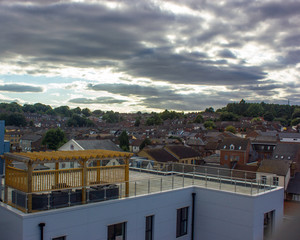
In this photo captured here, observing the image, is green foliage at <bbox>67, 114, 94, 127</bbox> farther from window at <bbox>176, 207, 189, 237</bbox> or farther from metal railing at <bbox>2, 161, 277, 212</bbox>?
window at <bbox>176, 207, 189, 237</bbox>

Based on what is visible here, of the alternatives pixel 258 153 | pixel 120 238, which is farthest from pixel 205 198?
pixel 258 153

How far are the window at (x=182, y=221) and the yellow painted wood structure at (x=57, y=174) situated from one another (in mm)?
2636

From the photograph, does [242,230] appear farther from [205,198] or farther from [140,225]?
[140,225]

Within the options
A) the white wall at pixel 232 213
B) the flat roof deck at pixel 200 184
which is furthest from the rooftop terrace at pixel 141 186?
the white wall at pixel 232 213

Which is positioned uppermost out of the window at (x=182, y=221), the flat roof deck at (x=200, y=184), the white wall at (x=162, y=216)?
the flat roof deck at (x=200, y=184)

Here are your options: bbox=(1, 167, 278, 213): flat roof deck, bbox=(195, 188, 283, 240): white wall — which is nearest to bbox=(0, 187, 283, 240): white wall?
bbox=(195, 188, 283, 240): white wall

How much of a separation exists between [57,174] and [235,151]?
57.5m

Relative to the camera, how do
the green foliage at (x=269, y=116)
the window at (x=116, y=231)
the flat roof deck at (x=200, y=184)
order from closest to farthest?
1. the window at (x=116, y=231)
2. the flat roof deck at (x=200, y=184)
3. the green foliage at (x=269, y=116)

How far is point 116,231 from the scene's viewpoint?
967 cm

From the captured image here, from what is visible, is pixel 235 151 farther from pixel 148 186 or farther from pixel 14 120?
pixel 14 120

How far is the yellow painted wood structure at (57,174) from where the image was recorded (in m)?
8.66

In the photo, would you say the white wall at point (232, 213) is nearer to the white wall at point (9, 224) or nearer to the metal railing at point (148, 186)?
the metal railing at point (148, 186)

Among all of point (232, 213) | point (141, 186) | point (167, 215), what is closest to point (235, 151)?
point (232, 213)

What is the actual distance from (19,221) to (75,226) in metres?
1.56
